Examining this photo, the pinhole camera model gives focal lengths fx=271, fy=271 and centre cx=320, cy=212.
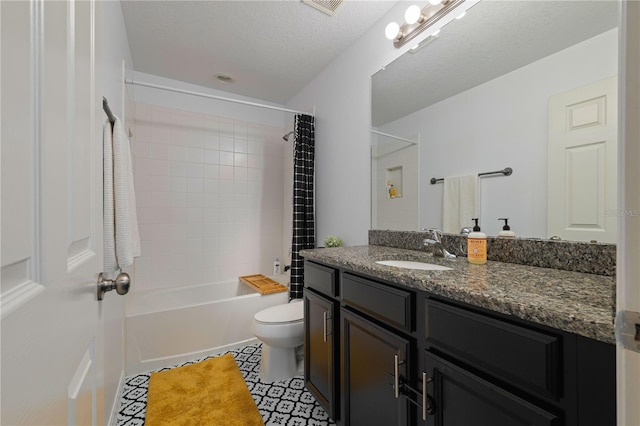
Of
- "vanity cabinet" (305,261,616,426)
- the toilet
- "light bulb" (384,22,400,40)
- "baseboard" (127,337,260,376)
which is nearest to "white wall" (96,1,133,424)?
"baseboard" (127,337,260,376)

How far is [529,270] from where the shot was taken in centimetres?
98

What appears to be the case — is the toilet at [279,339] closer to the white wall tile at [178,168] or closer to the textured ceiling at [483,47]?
the textured ceiling at [483,47]

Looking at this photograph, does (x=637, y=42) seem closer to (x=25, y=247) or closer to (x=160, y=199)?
(x=25, y=247)

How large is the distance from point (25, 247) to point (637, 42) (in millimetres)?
782

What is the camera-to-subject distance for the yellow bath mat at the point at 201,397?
1484 mm

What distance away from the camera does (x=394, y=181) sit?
1733mm

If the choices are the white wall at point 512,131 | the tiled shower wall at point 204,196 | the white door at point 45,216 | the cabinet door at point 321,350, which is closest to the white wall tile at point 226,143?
the tiled shower wall at point 204,196

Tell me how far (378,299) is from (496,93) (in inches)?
41.7

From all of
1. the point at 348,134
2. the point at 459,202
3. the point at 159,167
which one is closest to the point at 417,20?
the point at 348,134

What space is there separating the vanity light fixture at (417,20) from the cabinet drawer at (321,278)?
55.4 inches

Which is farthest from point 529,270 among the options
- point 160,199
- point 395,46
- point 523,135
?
point 160,199

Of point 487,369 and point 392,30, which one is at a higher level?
point 392,30

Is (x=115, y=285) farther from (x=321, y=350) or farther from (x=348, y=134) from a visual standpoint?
(x=348, y=134)

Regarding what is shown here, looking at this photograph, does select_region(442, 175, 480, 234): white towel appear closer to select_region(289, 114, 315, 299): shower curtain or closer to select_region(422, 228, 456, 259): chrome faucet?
select_region(422, 228, 456, 259): chrome faucet
